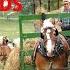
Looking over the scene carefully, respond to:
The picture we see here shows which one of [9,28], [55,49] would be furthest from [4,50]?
[55,49]

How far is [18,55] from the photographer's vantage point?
17.2 ft

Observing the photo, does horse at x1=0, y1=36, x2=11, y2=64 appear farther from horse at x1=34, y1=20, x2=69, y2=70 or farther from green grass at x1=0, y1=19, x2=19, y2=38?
horse at x1=34, y1=20, x2=69, y2=70

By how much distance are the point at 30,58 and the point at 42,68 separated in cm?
18

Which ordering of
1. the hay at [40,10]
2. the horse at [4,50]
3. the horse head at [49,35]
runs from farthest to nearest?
the horse at [4,50]
the hay at [40,10]
the horse head at [49,35]

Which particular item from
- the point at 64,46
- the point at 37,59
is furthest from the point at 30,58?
the point at 64,46

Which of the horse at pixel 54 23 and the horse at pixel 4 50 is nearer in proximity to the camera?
the horse at pixel 54 23

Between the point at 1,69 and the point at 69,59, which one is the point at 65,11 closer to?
the point at 69,59

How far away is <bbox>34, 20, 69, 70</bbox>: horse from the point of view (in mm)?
5012

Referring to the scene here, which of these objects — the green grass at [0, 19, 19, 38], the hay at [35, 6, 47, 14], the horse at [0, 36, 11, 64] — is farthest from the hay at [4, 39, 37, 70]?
the hay at [35, 6, 47, 14]

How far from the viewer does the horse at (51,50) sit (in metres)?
5.01

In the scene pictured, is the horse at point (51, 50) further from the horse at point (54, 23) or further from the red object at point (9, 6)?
the red object at point (9, 6)

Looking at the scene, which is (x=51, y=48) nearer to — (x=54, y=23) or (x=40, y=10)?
(x=54, y=23)

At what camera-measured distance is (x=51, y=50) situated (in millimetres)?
5043

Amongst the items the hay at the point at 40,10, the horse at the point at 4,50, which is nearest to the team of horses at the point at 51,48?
the hay at the point at 40,10
